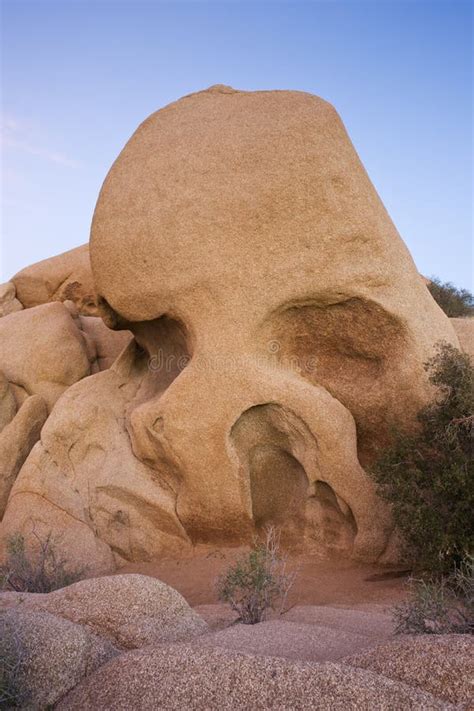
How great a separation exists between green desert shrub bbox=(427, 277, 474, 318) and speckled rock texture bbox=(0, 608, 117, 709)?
1439cm

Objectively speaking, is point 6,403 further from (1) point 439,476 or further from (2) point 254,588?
(1) point 439,476

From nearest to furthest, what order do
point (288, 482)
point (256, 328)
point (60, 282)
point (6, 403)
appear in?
point (256, 328) < point (288, 482) < point (6, 403) < point (60, 282)

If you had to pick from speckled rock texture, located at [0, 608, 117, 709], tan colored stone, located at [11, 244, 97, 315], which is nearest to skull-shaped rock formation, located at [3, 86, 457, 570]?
speckled rock texture, located at [0, 608, 117, 709]

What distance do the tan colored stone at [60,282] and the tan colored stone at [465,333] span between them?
1038 cm

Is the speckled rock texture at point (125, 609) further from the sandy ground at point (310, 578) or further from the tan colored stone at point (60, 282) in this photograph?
the tan colored stone at point (60, 282)

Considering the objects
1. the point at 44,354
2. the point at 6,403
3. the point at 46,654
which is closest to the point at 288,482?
the point at 46,654

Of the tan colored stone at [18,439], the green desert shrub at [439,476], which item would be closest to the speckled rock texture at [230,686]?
the green desert shrub at [439,476]

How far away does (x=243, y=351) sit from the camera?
370 inches

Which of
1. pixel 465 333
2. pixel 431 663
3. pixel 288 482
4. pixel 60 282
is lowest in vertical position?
pixel 288 482

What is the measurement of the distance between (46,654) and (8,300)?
613 inches

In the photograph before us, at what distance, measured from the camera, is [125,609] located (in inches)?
220

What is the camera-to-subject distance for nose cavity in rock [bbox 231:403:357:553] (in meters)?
9.48

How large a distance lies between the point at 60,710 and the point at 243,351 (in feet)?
19.2

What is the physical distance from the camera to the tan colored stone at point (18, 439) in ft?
39.1
